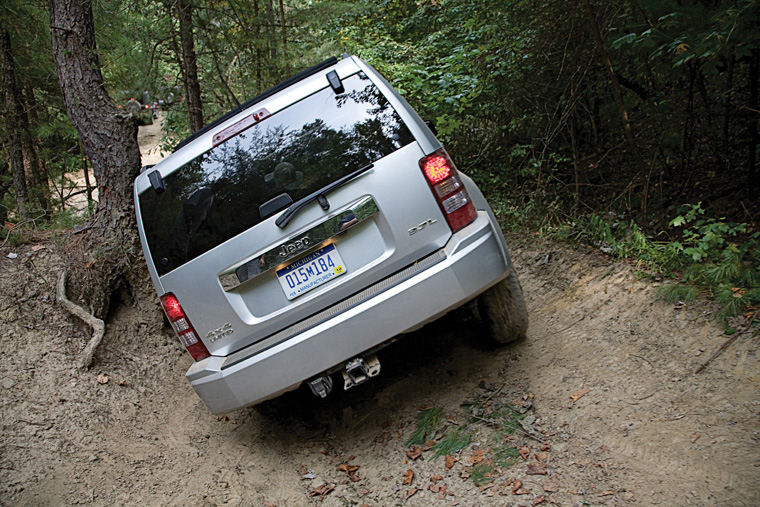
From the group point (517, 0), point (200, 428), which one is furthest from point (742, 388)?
point (517, 0)

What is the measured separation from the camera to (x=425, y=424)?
11.4 feet

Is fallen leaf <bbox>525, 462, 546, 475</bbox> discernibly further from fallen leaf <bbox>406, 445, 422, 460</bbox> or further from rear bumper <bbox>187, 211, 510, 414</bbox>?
rear bumper <bbox>187, 211, 510, 414</bbox>

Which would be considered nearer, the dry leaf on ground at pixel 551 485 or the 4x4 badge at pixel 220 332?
the dry leaf on ground at pixel 551 485

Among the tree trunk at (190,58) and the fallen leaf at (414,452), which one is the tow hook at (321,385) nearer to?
the fallen leaf at (414,452)

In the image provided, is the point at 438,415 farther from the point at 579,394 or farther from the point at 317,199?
the point at 317,199

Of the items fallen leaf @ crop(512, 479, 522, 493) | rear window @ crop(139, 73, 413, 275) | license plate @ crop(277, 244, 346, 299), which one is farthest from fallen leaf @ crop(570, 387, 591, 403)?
rear window @ crop(139, 73, 413, 275)

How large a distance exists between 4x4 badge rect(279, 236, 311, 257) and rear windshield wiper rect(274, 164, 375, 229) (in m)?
0.11

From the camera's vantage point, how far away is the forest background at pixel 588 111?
3.81 m

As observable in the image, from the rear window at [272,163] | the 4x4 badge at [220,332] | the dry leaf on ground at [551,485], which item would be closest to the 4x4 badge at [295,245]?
the rear window at [272,163]

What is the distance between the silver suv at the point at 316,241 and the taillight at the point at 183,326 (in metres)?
0.01

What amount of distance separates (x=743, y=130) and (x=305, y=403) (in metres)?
4.27

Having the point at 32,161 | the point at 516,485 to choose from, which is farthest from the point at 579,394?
the point at 32,161

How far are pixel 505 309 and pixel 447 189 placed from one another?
1.05 m

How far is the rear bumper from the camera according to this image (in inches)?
117
